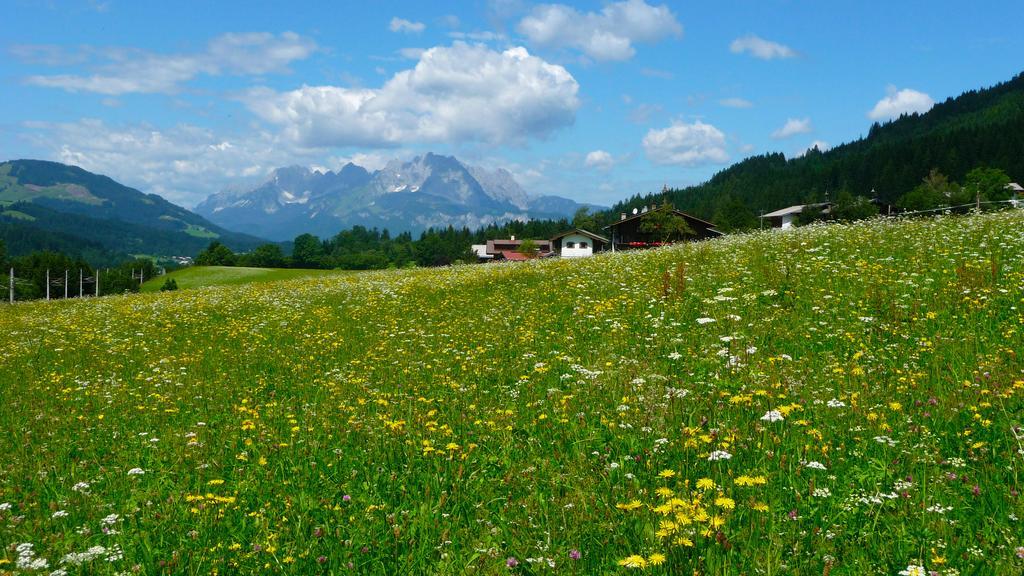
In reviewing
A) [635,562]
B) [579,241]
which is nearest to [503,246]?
[579,241]

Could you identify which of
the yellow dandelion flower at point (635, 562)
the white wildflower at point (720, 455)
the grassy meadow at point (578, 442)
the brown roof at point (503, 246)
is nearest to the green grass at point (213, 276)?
the brown roof at point (503, 246)

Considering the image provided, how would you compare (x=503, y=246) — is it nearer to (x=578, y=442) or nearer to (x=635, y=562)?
(x=578, y=442)

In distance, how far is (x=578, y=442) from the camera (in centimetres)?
532

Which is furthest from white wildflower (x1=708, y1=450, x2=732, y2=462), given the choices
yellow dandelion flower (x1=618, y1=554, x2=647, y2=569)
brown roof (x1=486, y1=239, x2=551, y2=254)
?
brown roof (x1=486, y1=239, x2=551, y2=254)

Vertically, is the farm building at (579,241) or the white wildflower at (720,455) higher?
the farm building at (579,241)

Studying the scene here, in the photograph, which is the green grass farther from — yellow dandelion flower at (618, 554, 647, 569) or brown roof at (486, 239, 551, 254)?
yellow dandelion flower at (618, 554, 647, 569)

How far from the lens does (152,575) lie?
12.9 feet

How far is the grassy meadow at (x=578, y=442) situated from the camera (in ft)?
12.3

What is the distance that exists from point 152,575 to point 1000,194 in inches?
4616

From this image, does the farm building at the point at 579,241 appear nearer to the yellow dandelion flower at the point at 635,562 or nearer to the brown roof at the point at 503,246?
the brown roof at the point at 503,246

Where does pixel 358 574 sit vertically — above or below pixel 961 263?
below

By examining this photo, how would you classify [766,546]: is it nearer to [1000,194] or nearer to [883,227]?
[883,227]

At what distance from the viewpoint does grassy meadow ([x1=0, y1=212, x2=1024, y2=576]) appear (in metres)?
3.74

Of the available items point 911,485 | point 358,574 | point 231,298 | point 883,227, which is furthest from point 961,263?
point 231,298
